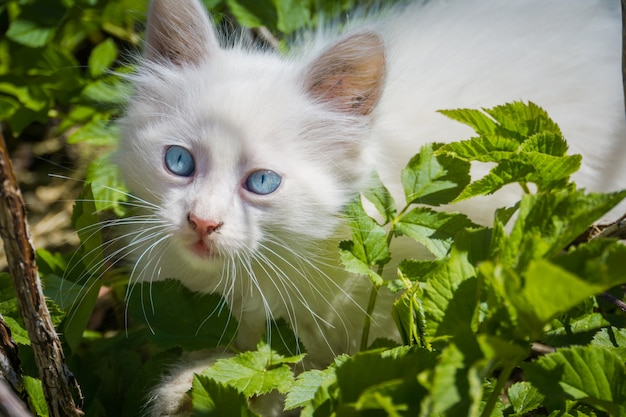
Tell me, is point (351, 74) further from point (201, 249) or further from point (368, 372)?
point (368, 372)

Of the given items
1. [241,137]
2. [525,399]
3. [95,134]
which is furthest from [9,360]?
[95,134]

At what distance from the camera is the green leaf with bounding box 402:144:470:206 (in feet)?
5.01

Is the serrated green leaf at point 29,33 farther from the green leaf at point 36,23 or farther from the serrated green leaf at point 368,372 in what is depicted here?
the serrated green leaf at point 368,372

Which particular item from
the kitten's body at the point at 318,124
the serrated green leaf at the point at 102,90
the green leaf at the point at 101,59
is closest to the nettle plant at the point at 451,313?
the kitten's body at the point at 318,124

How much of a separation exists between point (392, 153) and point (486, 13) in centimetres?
61

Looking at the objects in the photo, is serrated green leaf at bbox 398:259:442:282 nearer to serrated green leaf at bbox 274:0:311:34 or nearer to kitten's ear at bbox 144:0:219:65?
kitten's ear at bbox 144:0:219:65

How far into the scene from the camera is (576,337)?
4.75 feet

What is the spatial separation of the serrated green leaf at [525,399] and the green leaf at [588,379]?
29 centimetres

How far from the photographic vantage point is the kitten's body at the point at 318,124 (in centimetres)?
154

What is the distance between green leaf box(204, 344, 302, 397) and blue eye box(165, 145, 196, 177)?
425 millimetres

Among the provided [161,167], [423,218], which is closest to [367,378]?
[423,218]

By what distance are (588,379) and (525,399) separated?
323mm

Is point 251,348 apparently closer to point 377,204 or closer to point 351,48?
point 377,204

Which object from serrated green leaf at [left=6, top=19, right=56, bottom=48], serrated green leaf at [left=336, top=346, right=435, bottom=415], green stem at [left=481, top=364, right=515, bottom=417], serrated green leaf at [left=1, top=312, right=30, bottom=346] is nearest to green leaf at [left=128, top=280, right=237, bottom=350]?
serrated green leaf at [left=1, top=312, right=30, bottom=346]
